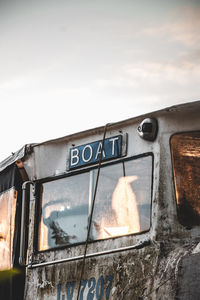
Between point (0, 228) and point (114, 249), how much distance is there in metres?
2.11

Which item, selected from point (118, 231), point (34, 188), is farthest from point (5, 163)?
point (118, 231)

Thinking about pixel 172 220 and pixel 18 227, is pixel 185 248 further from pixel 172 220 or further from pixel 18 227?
pixel 18 227

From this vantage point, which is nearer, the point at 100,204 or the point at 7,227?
the point at 100,204

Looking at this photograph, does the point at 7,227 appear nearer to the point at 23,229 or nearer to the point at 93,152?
the point at 23,229

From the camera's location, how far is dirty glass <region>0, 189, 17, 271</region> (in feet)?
22.4

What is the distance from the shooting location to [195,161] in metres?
5.66

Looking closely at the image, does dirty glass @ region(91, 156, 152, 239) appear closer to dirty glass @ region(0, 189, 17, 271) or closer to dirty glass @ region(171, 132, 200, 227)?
dirty glass @ region(171, 132, 200, 227)

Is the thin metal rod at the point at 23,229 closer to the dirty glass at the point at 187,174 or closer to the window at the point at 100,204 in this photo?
the window at the point at 100,204

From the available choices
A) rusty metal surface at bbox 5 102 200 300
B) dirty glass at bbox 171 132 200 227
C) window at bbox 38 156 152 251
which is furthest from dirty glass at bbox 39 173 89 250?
dirty glass at bbox 171 132 200 227

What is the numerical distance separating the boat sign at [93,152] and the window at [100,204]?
4.5 inches

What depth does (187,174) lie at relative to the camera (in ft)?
18.2

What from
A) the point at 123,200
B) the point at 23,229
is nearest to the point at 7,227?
the point at 23,229

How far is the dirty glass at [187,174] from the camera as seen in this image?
536 cm

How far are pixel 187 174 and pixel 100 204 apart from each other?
0.94 m
